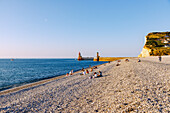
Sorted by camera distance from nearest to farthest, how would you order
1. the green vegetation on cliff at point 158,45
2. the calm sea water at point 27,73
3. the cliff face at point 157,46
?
the calm sea water at point 27,73 → the green vegetation on cliff at point 158,45 → the cliff face at point 157,46

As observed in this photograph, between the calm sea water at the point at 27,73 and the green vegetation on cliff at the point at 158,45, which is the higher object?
the green vegetation on cliff at the point at 158,45

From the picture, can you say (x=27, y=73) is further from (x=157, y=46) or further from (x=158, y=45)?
(x=158, y=45)

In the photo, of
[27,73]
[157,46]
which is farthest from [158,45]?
[27,73]

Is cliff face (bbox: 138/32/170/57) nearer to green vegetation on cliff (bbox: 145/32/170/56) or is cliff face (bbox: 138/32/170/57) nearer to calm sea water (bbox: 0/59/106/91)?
green vegetation on cliff (bbox: 145/32/170/56)

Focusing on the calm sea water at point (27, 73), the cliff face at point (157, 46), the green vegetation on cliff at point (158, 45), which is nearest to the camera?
the calm sea water at point (27, 73)

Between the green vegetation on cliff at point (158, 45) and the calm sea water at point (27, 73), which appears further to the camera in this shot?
the green vegetation on cliff at point (158, 45)

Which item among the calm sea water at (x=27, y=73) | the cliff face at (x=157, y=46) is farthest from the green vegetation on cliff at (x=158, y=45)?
the calm sea water at (x=27, y=73)

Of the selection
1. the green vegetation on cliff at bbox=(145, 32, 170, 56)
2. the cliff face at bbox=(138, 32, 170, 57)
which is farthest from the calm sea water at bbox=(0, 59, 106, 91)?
the green vegetation on cliff at bbox=(145, 32, 170, 56)

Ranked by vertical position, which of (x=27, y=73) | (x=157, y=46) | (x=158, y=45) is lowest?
(x=27, y=73)

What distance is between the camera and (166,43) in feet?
287

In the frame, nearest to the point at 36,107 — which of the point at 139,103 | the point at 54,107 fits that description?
the point at 54,107

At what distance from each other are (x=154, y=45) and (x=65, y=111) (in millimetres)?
99802

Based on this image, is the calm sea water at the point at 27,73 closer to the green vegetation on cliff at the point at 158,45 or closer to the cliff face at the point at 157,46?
the cliff face at the point at 157,46

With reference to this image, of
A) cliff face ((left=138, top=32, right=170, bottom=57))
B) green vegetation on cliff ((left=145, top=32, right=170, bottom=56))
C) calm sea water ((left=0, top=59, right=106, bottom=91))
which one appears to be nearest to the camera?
calm sea water ((left=0, top=59, right=106, bottom=91))
